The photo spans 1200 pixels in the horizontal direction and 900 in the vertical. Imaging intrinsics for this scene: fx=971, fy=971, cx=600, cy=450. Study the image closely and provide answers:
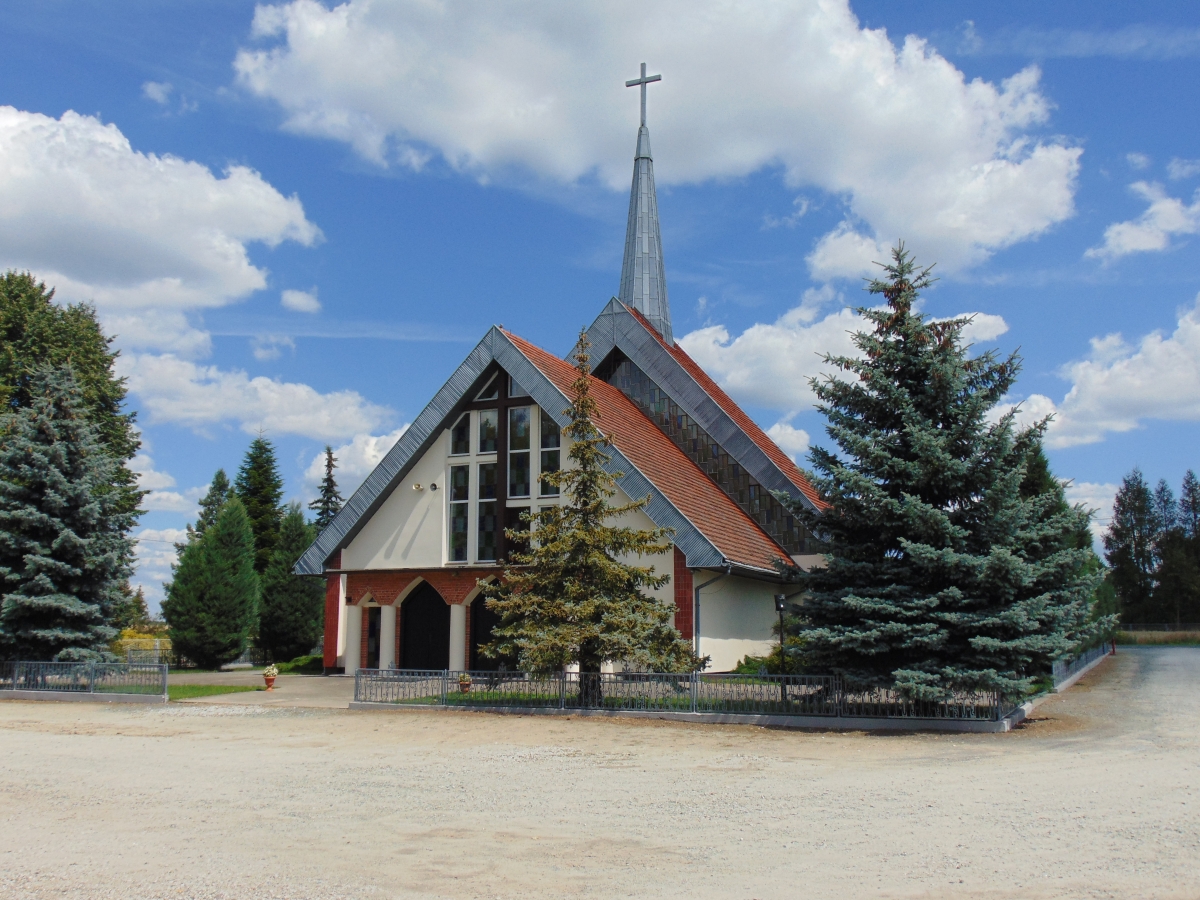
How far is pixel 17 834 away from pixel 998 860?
7268mm

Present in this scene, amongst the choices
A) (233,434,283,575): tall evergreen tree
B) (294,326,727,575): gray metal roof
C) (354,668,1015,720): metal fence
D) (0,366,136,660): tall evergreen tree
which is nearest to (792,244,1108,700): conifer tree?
(354,668,1015,720): metal fence

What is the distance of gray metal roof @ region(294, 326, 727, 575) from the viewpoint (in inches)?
843

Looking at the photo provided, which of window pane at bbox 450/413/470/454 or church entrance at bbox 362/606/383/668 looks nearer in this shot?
window pane at bbox 450/413/470/454

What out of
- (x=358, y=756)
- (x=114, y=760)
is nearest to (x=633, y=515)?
(x=358, y=756)

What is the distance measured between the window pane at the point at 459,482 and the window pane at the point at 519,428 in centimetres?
136

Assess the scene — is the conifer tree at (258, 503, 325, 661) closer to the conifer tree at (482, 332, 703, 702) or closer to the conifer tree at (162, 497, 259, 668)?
the conifer tree at (162, 497, 259, 668)

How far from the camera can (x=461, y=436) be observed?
2353 cm

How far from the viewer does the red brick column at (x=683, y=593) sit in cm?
1962

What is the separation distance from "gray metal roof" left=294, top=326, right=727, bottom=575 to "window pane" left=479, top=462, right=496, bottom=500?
4.80ft

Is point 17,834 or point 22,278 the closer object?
point 17,834

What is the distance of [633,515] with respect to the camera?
20.5 meters

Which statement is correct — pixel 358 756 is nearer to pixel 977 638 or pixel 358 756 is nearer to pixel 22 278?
pixel 977 638

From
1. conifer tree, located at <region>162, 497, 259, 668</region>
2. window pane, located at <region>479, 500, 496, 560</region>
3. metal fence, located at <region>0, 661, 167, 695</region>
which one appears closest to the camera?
metal fence, located at <region>0, 661, 167, 695</region>

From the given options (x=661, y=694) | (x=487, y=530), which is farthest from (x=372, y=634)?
(x=661, y=694)
